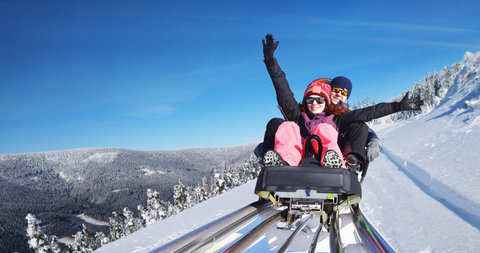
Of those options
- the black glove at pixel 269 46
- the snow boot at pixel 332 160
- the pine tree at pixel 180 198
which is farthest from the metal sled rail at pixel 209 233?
the pine tree at pixel 180 198

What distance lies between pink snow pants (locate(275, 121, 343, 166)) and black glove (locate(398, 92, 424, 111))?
1540 millimetres

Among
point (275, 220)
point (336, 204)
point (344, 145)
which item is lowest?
point (275, 220)

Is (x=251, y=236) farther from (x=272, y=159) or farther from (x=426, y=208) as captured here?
(x=426, y=208)

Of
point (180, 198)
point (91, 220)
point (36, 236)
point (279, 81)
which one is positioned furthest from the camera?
point (91, 220)

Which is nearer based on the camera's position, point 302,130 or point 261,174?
point 261,174

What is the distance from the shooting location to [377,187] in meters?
7.22

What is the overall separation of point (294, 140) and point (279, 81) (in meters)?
1.66

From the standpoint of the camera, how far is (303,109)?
445cm

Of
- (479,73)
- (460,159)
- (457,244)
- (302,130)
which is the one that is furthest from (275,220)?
(479,73)

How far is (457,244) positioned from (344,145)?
64.7 inches

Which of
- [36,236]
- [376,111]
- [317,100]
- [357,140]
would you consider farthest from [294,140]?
[36,236]

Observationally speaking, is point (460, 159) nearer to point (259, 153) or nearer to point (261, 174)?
point (259, 153)

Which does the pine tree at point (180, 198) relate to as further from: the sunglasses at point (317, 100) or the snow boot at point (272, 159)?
the snow boot at point (272, 159)

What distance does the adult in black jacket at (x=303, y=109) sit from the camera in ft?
12.6
